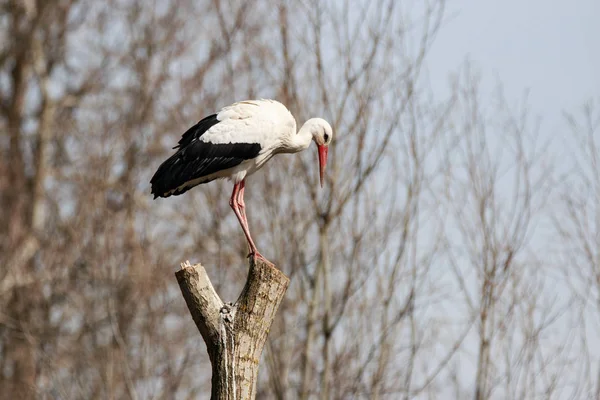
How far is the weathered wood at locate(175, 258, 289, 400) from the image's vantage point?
6746 millimetres

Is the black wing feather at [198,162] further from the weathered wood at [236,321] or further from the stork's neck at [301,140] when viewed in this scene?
the weathered wood at [236,321]

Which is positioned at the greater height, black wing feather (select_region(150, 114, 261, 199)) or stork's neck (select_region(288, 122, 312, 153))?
stork's neck (select_region(288, 122, 312, 153))

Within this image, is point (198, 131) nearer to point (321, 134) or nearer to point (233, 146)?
point (233, 146)

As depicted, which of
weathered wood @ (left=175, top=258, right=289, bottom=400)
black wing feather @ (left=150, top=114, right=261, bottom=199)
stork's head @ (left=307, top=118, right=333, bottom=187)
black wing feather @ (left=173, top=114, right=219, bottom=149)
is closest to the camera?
weathered wood @ (left=175, top=258, right=289, bottom=400)

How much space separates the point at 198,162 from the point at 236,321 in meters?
2.11

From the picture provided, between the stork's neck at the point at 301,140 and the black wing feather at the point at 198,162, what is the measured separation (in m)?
0.34

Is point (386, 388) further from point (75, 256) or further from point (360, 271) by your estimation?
point (75, 256)

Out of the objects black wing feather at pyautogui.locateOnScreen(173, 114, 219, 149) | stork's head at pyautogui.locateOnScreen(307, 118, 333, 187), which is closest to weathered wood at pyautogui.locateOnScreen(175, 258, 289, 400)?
black wing feather at pyautogui.locateOnScreen(173, 114, 219, 149)

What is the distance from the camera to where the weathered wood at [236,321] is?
6746 mm

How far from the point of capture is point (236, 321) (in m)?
6.84

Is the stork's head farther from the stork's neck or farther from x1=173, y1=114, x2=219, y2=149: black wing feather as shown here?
x1=173, y1=114, x2=219, y2=149: black wing feather

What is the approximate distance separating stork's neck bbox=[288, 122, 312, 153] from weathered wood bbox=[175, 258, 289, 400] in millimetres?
2122

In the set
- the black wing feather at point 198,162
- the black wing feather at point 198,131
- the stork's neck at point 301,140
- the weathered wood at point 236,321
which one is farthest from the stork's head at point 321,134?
the weathered wood at point 236,321

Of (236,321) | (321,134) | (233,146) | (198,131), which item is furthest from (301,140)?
(236,321)
